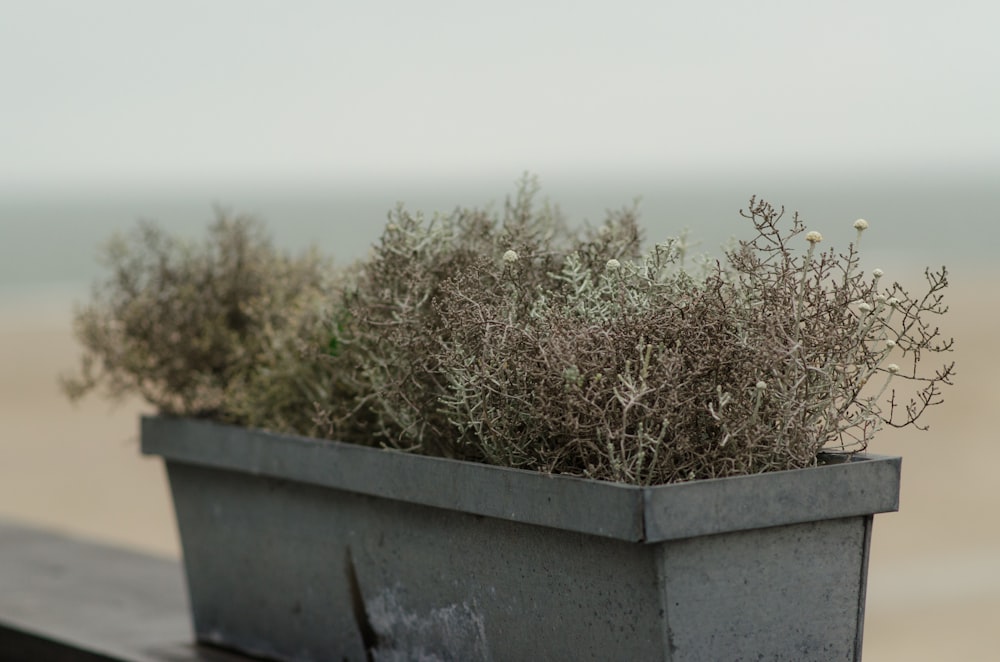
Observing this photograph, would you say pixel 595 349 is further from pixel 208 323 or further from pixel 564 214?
pixel 208 323

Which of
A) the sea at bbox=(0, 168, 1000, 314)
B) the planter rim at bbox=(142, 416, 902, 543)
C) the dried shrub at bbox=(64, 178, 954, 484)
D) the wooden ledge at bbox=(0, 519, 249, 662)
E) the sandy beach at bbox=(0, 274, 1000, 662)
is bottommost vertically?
the sea at bbox=(0, 168, 1000, 314)

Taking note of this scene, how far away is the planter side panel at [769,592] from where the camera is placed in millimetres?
1372

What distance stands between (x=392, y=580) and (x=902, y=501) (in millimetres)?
7161

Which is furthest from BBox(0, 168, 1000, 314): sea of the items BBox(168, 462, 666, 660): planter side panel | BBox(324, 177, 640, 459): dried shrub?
BBox(168, 462, 666, 660): planter side panel

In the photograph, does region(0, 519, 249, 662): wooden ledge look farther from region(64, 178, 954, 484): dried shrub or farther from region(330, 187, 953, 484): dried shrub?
region(330, 187, 953, 484): dried shrub

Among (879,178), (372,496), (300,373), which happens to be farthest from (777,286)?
(879,178)

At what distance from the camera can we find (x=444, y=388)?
5.59ft

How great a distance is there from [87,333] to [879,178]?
9839 centimetres

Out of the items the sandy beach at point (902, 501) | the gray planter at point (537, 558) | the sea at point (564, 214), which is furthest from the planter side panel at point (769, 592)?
the sandy beach at point (902, 501)

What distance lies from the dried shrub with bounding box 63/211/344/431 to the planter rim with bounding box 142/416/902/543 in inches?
13.8

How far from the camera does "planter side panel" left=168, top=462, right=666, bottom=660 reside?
1.44 meters

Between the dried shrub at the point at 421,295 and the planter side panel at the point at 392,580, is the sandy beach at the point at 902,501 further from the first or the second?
the dried shrub at the point at 421,295

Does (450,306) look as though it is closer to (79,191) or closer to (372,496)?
(372,496)

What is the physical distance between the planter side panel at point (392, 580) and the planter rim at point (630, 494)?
0.04 meters
